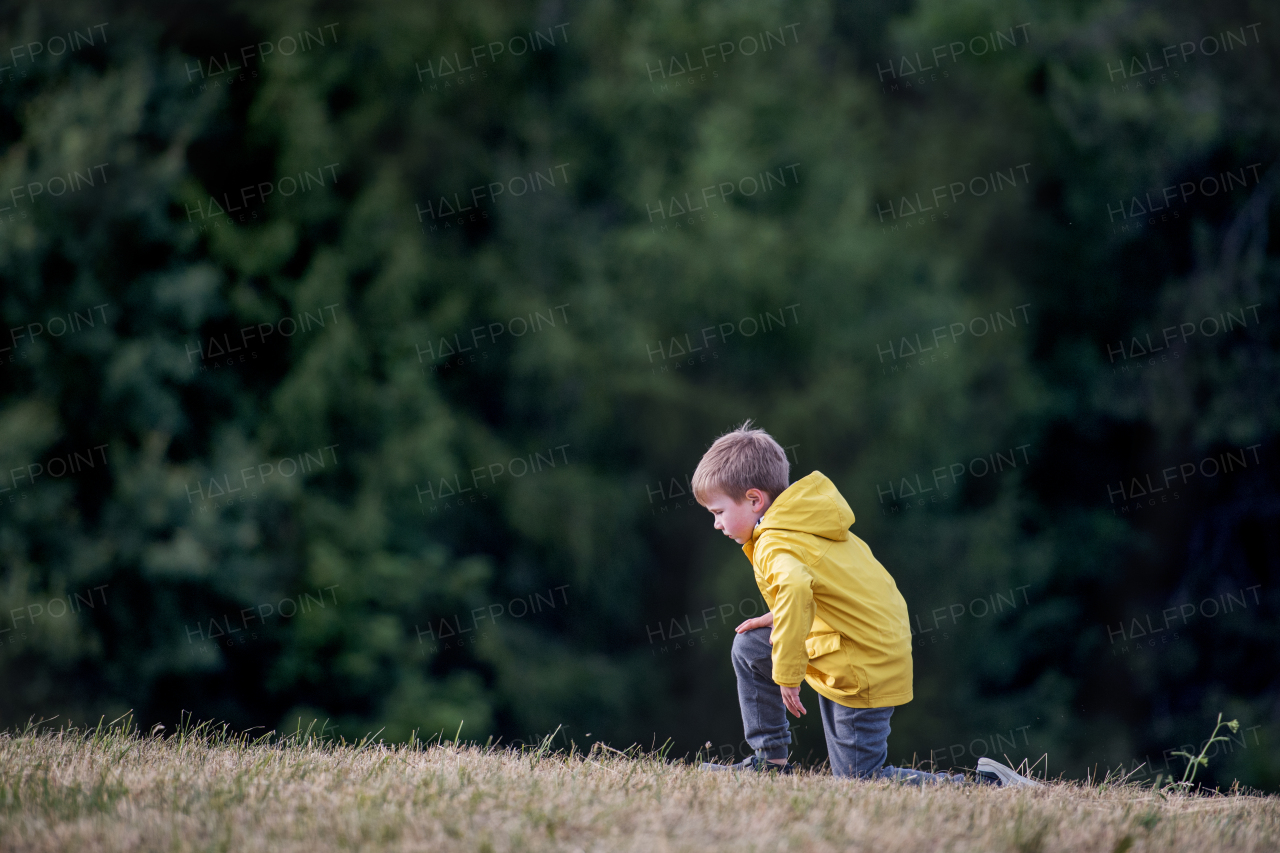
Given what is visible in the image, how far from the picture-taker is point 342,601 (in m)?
14.1

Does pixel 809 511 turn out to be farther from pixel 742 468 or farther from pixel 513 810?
pixel 513 810

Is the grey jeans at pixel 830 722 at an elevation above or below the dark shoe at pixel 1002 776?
above

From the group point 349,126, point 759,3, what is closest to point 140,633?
point 349,126

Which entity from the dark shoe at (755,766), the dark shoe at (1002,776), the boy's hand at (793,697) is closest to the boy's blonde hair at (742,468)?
the boy's hand at (793,697)

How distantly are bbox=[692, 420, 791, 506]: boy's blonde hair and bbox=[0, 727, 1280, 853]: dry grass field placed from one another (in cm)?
106

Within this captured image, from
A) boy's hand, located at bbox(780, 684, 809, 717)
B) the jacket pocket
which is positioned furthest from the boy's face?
boy's hand, located at bbox(780, 684, 809, 717)

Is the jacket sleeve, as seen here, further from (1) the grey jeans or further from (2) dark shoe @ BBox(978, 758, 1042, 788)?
(2) dark shoe @ BBox(978, 758, 1042, 788)

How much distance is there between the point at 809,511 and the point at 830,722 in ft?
2.95

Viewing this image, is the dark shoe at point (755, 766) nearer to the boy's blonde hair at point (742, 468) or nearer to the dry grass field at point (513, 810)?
the dry grass field at point (513, 810)

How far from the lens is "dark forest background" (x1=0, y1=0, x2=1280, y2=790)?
A: 13.3m

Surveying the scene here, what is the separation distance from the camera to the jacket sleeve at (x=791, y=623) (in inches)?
157

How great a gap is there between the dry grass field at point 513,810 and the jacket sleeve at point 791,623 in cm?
39

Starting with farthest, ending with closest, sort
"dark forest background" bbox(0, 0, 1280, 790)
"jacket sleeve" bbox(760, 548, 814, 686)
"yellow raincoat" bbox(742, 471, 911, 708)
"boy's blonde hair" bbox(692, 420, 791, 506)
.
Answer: "dark forest background" bbox(0, 0, 1280, 790) < "boy's blonde hair" bbox(692, 420, 791, 506) < "yellow raincoat" bbox(742, 471, 911, 708) < "jacket sleeve" bbox(760, 548, 814, 686)

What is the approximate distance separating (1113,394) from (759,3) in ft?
27.0
